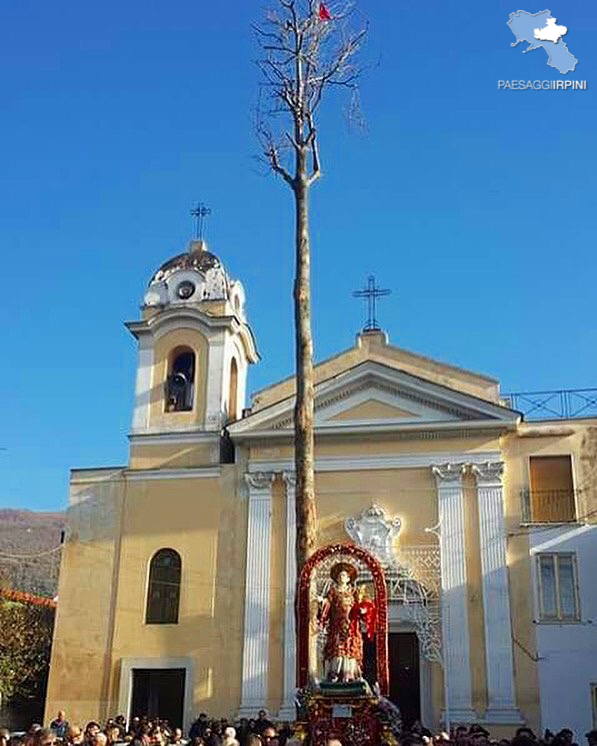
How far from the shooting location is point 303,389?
15164 mm

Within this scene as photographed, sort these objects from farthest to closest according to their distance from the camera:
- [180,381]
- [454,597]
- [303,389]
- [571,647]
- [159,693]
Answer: [180,381], [159,693], [454,597], [571,647], [303,389]

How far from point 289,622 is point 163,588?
10.8ft

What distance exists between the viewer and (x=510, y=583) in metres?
22.4

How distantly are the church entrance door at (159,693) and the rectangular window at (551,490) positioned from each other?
893 cm

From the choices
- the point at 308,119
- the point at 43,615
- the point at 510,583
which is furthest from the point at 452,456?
the point at 43,615

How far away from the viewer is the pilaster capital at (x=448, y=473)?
2333 centimetres

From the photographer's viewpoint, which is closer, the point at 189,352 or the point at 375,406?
the point at 375,406

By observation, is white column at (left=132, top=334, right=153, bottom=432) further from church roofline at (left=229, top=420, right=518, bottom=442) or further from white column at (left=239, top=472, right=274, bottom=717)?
white column at (left=239, top=472, right=274, bottom=717)

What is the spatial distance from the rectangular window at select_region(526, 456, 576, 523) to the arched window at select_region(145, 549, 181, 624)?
836 centimetres

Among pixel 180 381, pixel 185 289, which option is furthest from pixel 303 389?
pixel 185 289

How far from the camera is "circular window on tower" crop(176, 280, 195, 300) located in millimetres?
26750

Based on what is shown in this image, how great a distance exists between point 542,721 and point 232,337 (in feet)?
39.1

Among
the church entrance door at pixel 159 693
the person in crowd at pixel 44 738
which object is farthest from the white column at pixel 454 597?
the person in crowd at pixel 44 738

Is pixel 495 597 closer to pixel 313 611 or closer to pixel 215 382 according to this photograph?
pixel 215 382
